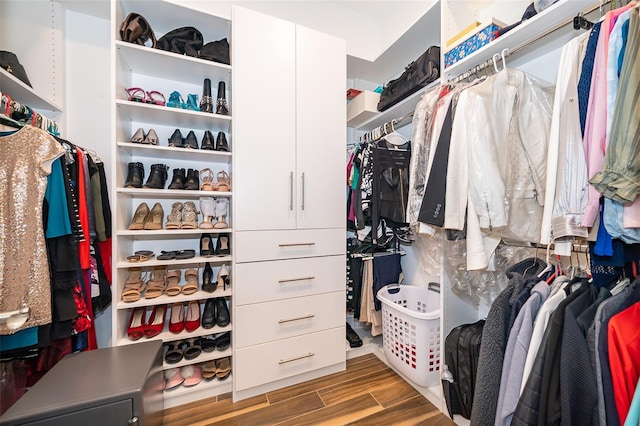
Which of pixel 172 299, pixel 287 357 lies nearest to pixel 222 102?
pixel 172 299

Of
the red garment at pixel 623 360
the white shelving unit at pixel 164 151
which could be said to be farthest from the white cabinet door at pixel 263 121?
the red garment at pixel 623 360

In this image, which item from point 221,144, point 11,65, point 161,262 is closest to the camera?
point 11,65

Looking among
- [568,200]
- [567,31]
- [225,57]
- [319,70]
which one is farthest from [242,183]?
[567,31]

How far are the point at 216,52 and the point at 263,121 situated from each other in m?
0.49

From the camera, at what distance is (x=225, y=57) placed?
1.48m

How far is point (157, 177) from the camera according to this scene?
1.45m

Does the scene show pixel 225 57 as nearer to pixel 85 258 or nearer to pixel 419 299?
pixel 85 258

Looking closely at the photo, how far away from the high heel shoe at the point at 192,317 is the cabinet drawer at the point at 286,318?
0.82 feet

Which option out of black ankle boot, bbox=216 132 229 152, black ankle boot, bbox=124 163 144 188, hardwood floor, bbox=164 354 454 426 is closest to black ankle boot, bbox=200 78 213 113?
black ankle boot, bbox=216 132 229 152

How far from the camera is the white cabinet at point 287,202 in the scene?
4.64 ft

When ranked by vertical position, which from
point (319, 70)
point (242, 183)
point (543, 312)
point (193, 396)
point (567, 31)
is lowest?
point (193, 396)

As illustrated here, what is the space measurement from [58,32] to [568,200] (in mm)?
2606

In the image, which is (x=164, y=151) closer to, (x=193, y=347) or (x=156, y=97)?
(x=156, y=97)

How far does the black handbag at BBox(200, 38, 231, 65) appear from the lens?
1454mm
